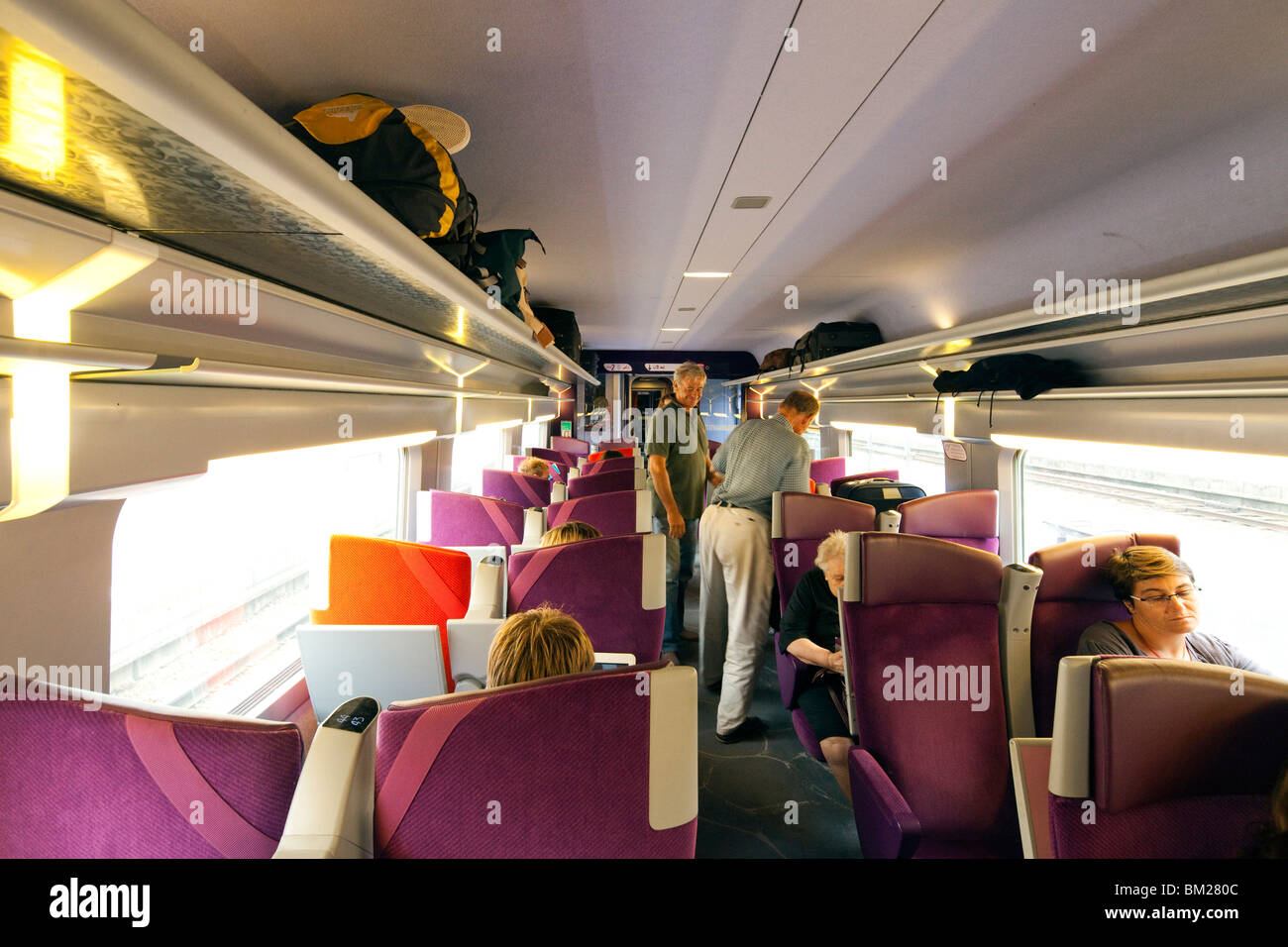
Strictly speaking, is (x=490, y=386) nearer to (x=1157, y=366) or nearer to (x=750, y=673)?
(x=750, y=673)

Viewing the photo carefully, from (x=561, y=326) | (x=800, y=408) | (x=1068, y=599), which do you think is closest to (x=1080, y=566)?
(x=1068, y=599)

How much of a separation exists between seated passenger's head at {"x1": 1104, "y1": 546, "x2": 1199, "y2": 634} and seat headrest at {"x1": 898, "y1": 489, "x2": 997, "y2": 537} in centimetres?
127

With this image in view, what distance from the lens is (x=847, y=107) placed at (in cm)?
167

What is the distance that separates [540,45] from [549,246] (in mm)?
2038

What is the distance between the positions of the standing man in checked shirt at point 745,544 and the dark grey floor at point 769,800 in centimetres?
13

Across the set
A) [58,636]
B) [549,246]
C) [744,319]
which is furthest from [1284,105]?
[744,319]

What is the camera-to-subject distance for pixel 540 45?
1.41 metres

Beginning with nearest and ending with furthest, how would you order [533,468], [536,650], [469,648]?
[536,650] → [469,648] → [533,468]

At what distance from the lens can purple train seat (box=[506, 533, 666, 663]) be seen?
7.14 ft

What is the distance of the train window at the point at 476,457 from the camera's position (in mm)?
5069

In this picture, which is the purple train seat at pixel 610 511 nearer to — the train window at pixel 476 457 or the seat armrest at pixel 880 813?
the train window at pixel 476 457

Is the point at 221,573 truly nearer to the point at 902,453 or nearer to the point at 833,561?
the point at 833,561

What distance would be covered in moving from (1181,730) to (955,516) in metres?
2.46

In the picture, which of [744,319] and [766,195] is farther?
[744,319]
